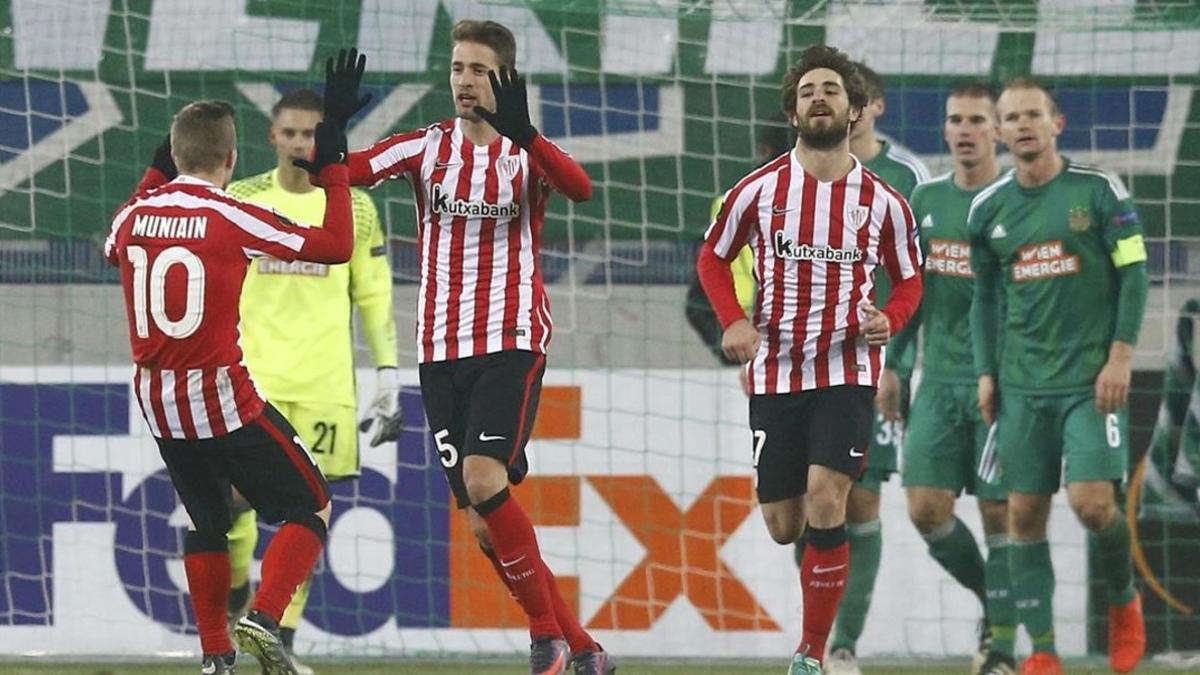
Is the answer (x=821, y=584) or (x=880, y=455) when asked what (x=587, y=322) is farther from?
(x=821, y=584)

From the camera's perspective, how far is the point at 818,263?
7379 millimetres

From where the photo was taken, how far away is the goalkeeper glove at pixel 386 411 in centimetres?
898

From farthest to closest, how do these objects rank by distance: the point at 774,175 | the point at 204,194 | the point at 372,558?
the point at 372,558, the point at 774,175, the point at 204,194

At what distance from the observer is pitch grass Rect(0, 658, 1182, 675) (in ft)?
30.1

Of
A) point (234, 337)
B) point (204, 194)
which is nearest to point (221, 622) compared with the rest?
point (234, 337)

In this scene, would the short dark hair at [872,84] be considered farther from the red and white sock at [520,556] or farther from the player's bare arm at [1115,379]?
the red and white sock at [520,556]

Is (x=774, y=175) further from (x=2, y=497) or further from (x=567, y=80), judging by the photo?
(x=2, y=497)

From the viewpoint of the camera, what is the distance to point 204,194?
698cm

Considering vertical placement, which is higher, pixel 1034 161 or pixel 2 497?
pixel 1034 161

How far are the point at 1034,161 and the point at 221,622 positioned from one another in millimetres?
3297

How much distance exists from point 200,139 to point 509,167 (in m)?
0.96

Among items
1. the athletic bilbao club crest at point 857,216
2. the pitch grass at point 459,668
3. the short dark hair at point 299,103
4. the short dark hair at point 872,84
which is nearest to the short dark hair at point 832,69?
the athletic bilbao club crest at point 857,216

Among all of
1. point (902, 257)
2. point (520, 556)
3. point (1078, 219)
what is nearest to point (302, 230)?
point (520, 556)

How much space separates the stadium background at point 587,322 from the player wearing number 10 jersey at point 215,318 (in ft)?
8.95
